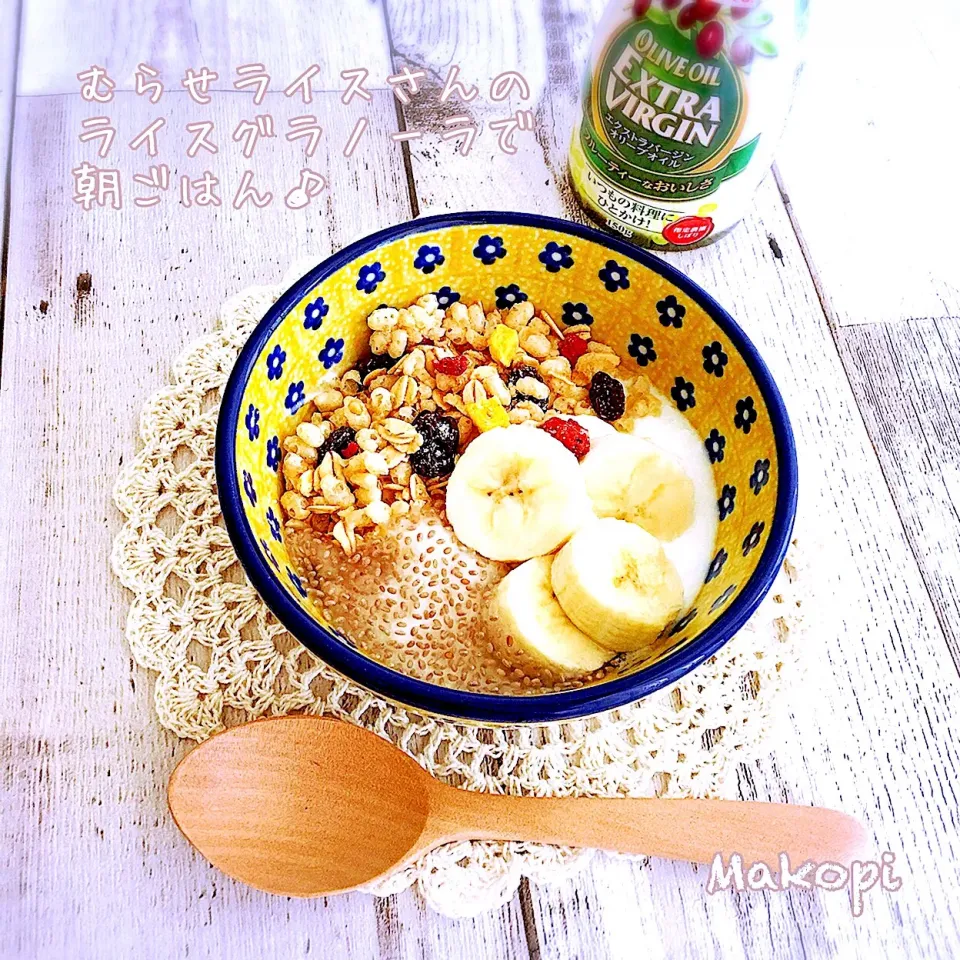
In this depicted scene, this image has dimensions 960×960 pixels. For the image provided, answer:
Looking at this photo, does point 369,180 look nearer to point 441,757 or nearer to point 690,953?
point 441,757

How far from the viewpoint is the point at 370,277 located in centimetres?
64

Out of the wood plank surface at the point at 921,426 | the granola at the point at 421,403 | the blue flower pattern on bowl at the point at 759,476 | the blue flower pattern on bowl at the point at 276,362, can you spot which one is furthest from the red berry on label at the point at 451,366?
the wood plank surface at the point at 921,426

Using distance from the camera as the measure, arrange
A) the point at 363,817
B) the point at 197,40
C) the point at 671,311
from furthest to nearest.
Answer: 1. the point at 197,40
2. the point at 671,311
3. the point at 363,817

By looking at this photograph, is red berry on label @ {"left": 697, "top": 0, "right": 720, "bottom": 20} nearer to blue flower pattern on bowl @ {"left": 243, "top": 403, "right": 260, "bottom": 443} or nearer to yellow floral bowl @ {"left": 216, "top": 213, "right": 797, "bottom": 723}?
yellow floral bowl @ {"left": 216, "top": 213, "right": 797, "bottom": 723}

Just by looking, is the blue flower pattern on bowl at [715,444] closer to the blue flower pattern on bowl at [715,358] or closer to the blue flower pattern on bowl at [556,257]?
the blue flower pattern on bowl at [715,358]

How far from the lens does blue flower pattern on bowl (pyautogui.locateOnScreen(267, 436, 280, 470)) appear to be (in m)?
0.62

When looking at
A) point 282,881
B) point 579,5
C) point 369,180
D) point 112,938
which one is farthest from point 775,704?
point 579,5

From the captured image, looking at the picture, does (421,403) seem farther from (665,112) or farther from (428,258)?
(665,112)

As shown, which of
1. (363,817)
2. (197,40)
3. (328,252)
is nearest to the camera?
(363,817)

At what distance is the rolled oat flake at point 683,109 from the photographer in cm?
61

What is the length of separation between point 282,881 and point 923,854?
39cm

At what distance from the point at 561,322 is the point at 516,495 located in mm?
163

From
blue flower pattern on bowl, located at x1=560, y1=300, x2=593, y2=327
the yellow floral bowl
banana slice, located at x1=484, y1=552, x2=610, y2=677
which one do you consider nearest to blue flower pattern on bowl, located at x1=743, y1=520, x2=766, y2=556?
the yellow floral bowl

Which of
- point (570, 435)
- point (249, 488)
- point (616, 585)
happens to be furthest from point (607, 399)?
point (249, 488)
